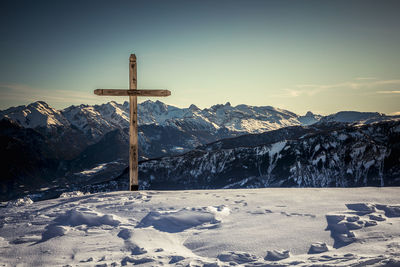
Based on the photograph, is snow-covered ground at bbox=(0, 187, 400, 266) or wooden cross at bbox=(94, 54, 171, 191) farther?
wooden cross at bbox=(94, 54, 171, 191)

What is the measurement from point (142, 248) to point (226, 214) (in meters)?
2.84

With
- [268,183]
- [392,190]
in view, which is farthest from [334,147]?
[392,190]

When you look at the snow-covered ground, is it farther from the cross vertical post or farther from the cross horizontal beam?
the cross horizontal beam

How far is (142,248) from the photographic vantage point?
645 centimetres

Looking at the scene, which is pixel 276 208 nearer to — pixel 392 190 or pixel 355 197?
pixel 355 197

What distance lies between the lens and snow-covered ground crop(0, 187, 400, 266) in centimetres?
580

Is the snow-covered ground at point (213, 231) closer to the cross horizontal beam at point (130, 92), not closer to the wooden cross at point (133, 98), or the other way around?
the wooden cross at point (133, 98)

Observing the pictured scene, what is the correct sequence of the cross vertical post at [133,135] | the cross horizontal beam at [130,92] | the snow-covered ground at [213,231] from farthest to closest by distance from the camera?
1. the cross horizontal beam at [130,92]
2. the cross vertical post at [133,135]
3. the snow-covered ground at [213,231]

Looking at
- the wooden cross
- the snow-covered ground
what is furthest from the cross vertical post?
the snow-covered ground

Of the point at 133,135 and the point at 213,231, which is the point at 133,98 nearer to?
the point at 133,135

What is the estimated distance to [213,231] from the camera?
282 inches

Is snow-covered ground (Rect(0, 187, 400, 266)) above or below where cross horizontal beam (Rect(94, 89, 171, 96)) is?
below

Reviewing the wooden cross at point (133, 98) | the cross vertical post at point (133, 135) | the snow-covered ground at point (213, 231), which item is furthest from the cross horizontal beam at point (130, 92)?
the snow-covered ground at point (213, 231)

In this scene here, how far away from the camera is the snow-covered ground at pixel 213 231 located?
580cm
